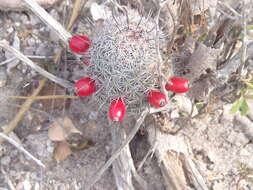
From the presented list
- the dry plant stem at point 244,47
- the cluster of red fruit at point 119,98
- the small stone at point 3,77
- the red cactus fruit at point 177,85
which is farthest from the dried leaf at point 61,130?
the dry plant stem at point 244,47

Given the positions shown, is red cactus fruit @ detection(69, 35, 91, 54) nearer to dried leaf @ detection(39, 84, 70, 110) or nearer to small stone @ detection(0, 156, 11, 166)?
dried leaf @ detection(39, 84, 70, 110)

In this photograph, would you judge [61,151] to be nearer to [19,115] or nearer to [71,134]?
[71,134]

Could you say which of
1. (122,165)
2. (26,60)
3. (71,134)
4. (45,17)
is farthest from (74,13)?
(122,165)

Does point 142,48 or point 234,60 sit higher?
point 142,48

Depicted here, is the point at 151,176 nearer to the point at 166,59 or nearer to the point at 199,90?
the point at 199,90

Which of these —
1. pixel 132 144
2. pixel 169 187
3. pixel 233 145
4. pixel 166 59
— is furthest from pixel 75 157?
pixel 233 145

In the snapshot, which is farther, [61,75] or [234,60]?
[61,75]

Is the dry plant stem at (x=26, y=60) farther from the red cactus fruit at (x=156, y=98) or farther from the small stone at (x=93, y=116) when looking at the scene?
the red cactus fruit at (x=156, y=98)

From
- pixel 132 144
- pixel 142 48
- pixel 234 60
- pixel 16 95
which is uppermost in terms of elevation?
pixel 142 48
